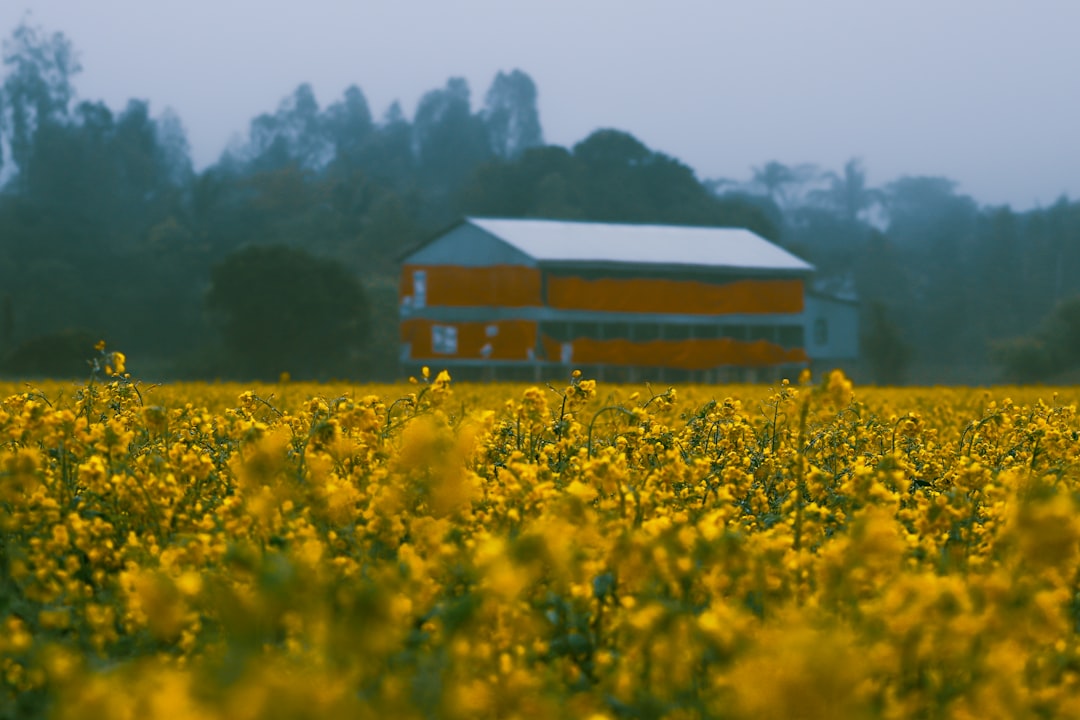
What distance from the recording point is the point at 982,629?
339cm

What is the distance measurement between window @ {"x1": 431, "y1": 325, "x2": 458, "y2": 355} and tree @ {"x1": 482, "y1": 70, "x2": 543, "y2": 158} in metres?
61.0

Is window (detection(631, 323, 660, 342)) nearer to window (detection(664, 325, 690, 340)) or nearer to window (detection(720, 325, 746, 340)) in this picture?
window (detection(664, 325, 690, 340))

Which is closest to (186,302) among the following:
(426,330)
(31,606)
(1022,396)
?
(426,330)

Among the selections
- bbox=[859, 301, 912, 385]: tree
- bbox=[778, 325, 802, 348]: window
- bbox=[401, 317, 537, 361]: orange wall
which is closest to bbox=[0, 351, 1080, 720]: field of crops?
bbox=[401, 317, 537, 361]: orange wall

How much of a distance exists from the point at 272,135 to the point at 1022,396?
85.8 m

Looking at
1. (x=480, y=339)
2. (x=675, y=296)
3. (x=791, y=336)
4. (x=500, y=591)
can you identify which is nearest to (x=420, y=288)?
(x=480, y=339)

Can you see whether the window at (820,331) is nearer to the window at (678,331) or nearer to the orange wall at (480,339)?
the window at (678,331)

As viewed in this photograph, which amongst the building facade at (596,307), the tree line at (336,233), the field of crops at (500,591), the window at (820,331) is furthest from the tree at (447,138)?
the field of crops at (500,591)

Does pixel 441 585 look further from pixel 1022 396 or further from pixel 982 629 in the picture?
pixel 1022 396

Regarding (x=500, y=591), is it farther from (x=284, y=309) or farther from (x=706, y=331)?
(x=284, y=309)

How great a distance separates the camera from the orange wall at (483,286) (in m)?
39.7

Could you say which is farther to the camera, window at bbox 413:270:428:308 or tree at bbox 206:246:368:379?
tree at bbox 206:246:368:379

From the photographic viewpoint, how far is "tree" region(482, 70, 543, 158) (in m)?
101

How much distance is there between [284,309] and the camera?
4478 cm
